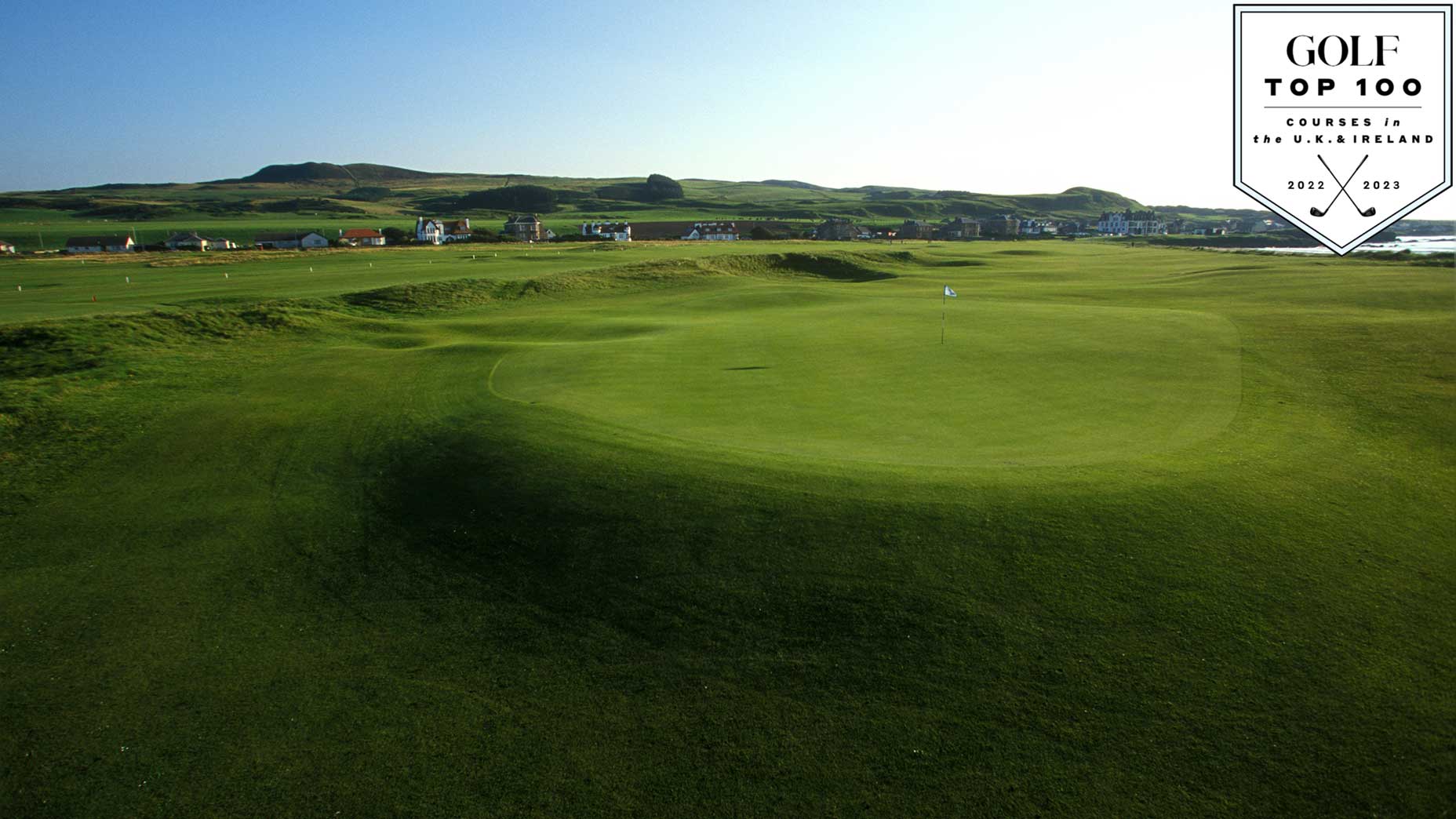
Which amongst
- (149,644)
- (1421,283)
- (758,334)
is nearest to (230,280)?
(758,334)

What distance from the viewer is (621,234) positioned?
131 metres

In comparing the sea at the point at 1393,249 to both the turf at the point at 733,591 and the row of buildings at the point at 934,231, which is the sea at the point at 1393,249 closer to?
the row of buildings at the point at 934,231

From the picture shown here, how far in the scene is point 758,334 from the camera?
3138 cm

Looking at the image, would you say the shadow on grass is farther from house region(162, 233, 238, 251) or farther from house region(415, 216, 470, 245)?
house region(162, 233, 238, 251)

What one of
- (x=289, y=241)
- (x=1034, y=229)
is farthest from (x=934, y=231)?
(x=289, y=241)

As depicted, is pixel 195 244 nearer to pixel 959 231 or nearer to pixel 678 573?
pixel 678 573

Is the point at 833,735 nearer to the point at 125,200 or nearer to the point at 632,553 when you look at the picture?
the point at 632,553

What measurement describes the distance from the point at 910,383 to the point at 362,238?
112 metres

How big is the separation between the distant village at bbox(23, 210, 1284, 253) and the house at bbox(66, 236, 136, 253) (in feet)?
0.35

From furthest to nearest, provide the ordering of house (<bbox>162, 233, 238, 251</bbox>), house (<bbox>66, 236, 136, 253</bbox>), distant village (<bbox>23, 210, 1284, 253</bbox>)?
distant village (<bbox>23, 210, 1284, 253</bbox>) < house (<bbox>162, 233, 238, 251</bbox>) < house (<bbox>66, 236, 136, 253</bbox>)

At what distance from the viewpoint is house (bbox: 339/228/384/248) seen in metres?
109

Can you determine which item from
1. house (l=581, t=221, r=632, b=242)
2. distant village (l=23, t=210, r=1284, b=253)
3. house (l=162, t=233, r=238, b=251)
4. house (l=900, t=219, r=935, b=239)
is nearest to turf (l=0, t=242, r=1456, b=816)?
distant village (l=23, t=210, r=1284, b=253)

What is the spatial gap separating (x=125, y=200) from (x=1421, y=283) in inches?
9679

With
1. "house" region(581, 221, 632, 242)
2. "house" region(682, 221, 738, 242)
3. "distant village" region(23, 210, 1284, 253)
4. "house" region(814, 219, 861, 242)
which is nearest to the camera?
"distant village" region(23, 210, 1284, 253)
